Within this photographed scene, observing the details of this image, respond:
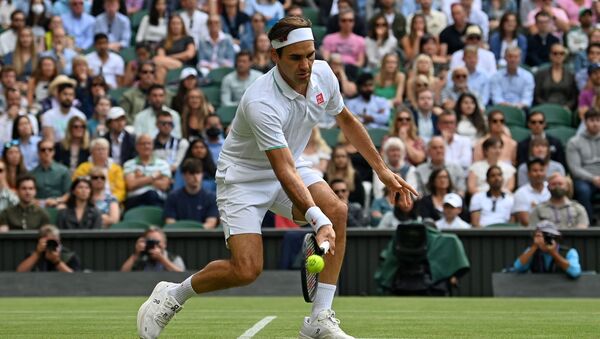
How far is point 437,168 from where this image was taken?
1631 centimetres

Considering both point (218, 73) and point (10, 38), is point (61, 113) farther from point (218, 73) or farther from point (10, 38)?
point (10, 38)

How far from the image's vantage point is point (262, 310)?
1207 centimetres

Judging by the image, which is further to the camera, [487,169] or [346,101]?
[346,101]

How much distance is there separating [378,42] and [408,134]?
9.48ft

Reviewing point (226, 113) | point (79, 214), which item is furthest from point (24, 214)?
point (226, 113)

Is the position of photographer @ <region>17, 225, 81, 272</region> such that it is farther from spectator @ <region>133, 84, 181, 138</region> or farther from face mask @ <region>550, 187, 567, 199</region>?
face mask @ <region>550, 187, 567, 199</region>

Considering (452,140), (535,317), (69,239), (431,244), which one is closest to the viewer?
(535,317)

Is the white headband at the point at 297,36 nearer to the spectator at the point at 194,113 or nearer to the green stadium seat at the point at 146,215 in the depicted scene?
the green stadium seat at the point at 146,215

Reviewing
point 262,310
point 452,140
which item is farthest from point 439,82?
point 262,310

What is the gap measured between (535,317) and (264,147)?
4207 millimetres

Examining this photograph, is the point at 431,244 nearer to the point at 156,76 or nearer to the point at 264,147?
the point at 156,76

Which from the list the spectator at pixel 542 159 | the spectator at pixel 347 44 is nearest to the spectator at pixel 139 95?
the spectator at pixel 347 44

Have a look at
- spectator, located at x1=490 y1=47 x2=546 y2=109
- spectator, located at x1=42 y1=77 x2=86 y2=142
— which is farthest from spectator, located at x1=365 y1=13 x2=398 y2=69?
spectator, located at x1=42 y1=77 x2=86 y2=142

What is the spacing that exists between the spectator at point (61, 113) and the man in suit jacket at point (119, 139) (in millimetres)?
491
